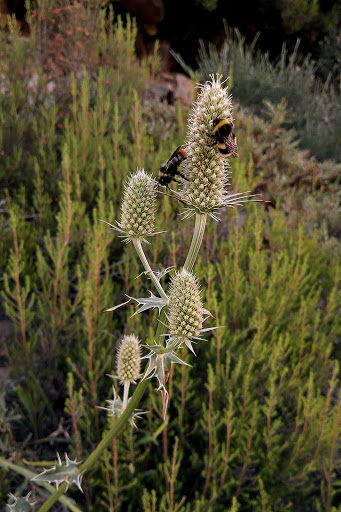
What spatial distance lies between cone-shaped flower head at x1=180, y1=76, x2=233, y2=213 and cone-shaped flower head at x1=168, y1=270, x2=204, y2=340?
8.5 inches

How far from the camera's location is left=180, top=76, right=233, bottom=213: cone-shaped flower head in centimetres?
115

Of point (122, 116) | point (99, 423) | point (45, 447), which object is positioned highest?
point (122, 116)

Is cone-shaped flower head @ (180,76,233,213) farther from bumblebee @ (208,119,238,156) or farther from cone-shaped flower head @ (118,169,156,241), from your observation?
cone-shaped flower head @ (118,169,156,241)

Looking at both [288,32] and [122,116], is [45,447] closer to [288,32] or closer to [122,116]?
[122,116]

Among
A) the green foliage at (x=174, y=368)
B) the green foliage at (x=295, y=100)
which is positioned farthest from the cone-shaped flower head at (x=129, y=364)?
the green foliage at (x=295, y=100)

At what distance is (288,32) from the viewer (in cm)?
933

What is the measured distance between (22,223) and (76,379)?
3.84 ft

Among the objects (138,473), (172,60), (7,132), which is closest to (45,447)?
(138,473)

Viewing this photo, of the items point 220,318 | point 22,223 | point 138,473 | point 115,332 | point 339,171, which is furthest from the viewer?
point 339,171

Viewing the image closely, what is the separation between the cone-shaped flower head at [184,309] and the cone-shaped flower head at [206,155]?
0.22m

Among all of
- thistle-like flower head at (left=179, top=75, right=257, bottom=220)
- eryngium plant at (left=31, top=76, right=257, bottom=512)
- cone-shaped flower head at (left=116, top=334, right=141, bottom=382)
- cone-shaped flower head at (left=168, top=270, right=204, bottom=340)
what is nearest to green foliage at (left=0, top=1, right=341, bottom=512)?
cone-shaped flower head at (left=116, top=334, right=141, bottom=382)

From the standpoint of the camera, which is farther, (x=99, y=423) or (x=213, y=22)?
(x=213, y=22)

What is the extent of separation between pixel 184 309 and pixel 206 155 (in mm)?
437

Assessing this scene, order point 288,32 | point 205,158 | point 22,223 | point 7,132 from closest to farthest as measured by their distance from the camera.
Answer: point 205,158
point 22,223
point 7,132
point 288,32
